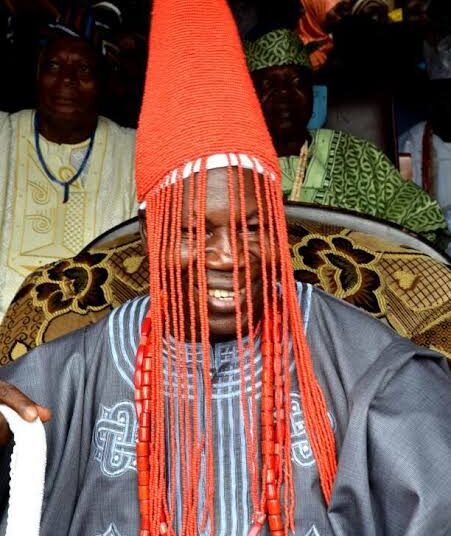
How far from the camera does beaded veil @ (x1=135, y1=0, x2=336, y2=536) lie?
1594mm

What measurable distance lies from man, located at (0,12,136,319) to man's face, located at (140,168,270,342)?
1896 mm

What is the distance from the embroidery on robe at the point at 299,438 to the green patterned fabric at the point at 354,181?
1.77 meters

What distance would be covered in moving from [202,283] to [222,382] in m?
0.21

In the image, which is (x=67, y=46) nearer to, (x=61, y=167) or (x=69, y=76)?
(x=69, y=76)

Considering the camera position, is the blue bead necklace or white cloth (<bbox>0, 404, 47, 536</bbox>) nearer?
white cloth (<bbox>0, 404, 47, 536</bbox>)

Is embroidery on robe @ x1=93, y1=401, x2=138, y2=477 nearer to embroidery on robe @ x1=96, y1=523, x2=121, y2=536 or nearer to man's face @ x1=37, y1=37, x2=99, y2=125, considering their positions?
embroidery on robe @ x1=96, y1=523, x2=121, y2=536

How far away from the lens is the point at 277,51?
3.72 m

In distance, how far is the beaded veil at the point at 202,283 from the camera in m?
1.59

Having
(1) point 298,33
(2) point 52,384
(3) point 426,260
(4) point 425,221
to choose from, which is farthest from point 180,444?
(1) point 298,33

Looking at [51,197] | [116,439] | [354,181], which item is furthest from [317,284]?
A: [51,197]

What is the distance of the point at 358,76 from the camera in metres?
4.27

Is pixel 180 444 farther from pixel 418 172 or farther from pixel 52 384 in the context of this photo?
pixel 418 172

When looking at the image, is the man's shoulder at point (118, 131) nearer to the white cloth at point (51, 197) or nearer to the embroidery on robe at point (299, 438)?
the white cloth at point (51, 197)

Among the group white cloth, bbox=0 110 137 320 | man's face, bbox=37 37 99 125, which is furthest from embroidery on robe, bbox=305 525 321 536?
man's face, bbox=37 37 99 125
